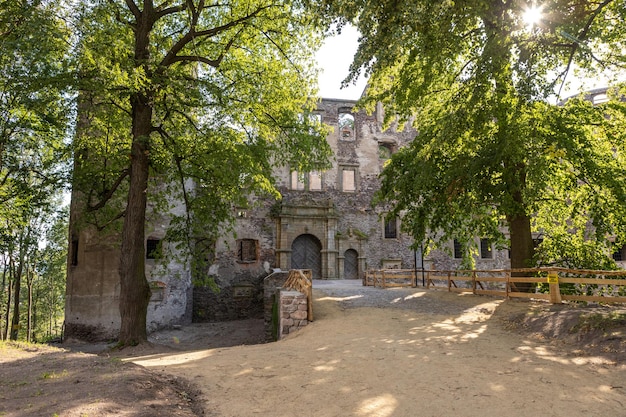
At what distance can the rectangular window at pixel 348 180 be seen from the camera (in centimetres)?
2411

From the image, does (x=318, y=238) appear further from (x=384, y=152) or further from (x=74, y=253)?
(x=74, y=253)

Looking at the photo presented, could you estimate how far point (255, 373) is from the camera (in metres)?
5.96

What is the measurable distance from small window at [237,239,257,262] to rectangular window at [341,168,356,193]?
6.05 metres

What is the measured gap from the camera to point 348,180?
26.7 m

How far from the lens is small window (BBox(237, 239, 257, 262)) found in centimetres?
2214

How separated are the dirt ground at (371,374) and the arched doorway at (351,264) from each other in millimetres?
13699

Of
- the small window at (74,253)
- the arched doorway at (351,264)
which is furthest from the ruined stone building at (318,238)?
the small window at (74,253)

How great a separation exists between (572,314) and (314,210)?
15873mm

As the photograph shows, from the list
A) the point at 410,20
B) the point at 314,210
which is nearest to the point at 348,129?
the point at 314,210

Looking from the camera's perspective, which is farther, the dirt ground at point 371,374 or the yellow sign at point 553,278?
the yellow sign at point 553,278

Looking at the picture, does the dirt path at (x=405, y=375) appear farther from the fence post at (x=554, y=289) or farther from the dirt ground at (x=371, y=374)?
the fence post at (x=554, y=289)

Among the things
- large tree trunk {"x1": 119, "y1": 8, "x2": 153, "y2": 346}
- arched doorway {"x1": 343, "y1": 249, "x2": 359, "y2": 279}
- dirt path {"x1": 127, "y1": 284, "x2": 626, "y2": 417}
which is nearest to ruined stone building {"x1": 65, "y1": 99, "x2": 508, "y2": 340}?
arched doorway {"x1": 343, "y1": 249, "x2": 359, "y2": 279}

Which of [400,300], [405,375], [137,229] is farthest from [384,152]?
[405,375]

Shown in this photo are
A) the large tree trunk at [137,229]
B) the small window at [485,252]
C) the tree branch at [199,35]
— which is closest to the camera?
the large tree trunk at [137,229]
